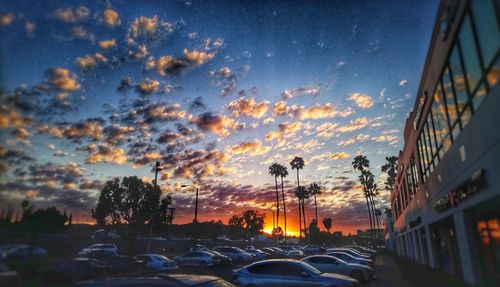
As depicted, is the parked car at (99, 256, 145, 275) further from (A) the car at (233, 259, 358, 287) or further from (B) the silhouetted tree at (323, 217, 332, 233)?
(B) the silhouetted tree at (323, 217, 332, 233)

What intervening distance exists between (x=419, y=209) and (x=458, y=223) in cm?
1307

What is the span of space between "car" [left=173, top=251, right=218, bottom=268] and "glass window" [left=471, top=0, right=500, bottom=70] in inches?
982

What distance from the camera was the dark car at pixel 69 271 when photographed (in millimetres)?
14789

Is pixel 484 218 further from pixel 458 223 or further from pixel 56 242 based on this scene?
pixel 56 242

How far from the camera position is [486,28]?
9.13m

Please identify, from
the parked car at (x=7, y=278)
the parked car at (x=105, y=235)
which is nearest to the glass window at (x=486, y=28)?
the parked car at (x=7, y=278)

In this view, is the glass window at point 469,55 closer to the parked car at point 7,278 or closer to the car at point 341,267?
the car at point 341,267

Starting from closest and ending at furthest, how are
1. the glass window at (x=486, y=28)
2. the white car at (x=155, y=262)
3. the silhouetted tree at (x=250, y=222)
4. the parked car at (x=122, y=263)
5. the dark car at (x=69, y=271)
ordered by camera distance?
the glass window at (x=486, y=28)
the dark car at (x=69, y=271)
the parked car at (x=122, y=263)
the white car at (x=155, y=262)
the silhouetted tree at (x=250, y=222)

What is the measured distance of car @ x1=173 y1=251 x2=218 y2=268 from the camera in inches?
1136

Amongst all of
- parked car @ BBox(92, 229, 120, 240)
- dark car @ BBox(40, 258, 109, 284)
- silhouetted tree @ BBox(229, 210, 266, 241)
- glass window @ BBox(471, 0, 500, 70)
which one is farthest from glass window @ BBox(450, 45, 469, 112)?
silhouetted tree @ BBox(229, 210, 266, 241)

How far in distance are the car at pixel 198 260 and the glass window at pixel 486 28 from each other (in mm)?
24937

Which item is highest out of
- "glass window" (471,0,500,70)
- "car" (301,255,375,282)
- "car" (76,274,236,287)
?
"glass window" (471,0,500,70)

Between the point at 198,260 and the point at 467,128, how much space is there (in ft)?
77.7

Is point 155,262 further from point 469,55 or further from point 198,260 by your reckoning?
point 469,55
